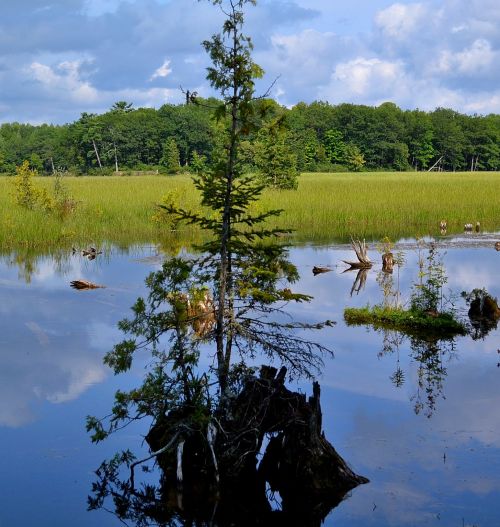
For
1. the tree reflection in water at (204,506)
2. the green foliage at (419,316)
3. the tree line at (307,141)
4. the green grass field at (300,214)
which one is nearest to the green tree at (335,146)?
the tree line at (307,141)

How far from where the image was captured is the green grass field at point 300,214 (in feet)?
77.3

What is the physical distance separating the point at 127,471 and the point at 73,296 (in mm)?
8707

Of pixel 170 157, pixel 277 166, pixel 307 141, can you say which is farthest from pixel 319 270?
pixel 307 141

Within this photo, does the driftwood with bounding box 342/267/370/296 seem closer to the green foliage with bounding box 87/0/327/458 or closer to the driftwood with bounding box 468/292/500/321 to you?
the driftwood with bounding box 468/292/500/321

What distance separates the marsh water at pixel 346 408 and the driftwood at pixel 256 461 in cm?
27

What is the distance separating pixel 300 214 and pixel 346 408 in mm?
19096

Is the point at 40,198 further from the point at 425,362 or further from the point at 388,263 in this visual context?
the point at 425,362

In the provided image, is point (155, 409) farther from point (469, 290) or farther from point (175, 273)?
point (469, 290)

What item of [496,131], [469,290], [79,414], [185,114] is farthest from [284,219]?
[496,131]

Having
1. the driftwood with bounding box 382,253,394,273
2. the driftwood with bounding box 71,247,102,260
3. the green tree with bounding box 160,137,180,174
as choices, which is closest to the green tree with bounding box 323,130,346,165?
the green tree with bounding box 160,137,180,174

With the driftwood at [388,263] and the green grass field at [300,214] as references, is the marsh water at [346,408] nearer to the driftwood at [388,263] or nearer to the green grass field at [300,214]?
the driftwood at [388,263]

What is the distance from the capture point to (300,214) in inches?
1103

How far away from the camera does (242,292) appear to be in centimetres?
796

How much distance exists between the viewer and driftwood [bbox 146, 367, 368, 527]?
694 cm
